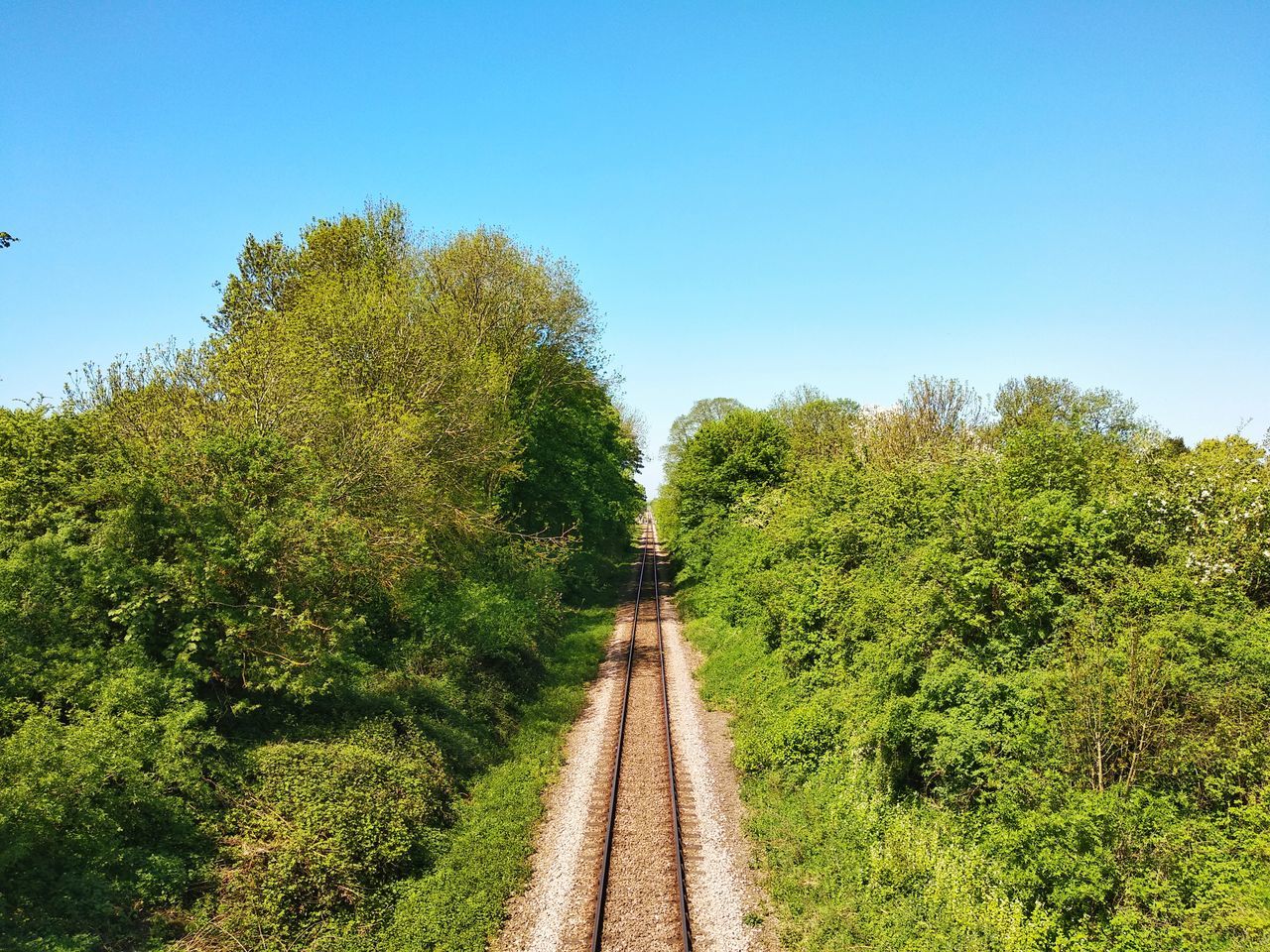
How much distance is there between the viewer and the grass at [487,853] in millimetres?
11172

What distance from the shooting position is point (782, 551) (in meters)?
25.7

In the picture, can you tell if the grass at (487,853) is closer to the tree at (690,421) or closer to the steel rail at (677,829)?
the steel rail at (677,829)

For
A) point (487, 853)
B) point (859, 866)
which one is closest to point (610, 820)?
point (487, 853)

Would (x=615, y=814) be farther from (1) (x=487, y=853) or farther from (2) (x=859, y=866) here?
(2) (x=859, y=866)

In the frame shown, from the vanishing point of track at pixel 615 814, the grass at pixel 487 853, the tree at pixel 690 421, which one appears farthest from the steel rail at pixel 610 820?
the tree at pixel 690 421

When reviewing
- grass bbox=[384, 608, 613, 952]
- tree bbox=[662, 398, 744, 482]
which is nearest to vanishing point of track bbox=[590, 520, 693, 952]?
grass bbox=[384, 608, 613, 952]

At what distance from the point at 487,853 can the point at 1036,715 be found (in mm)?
10023

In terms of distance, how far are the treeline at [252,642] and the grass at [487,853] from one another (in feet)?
1.07

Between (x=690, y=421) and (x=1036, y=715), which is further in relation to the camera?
(x=690, y=421)

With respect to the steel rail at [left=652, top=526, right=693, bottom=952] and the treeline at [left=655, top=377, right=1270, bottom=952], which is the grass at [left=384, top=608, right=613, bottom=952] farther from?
the treeline at [left=655, top=377, right=1270, bottom=952]

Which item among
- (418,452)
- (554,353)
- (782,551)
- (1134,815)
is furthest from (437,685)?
(554,353)

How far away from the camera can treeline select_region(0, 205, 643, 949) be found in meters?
10.5

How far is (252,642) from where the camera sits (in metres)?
14.6

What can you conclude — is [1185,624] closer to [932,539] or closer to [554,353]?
[932,539]
